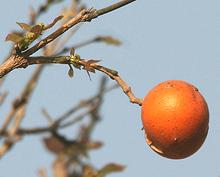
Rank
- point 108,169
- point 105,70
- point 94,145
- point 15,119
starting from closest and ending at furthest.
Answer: point 105,70 → point 108,169 → point 15,119 → point 94,145

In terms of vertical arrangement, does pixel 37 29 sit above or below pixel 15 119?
above

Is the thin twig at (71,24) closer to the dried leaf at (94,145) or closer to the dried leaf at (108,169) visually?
the dried leaf at (108,169)

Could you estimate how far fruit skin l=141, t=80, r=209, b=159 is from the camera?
7.86 feet

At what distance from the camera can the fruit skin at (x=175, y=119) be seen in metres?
2.39

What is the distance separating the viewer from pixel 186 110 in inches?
94.6

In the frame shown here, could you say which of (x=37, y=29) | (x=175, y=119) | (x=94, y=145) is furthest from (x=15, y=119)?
(x=175, y=119)

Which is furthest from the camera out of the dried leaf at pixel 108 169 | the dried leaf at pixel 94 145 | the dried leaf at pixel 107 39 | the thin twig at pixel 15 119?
the dried leaf at pixel 94 145

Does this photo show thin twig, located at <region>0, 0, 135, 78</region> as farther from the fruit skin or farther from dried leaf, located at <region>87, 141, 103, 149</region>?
dried leaf, located at <region>87, 141, 103, 149</region>

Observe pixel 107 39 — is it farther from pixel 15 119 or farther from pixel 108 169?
pixel 108 169

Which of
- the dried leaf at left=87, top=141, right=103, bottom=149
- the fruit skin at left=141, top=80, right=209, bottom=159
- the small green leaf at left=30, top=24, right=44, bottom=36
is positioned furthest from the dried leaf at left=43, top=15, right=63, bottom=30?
the dried leaf at left=87, top=141, right=103, bottom=149

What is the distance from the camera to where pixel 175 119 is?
7.84 feet

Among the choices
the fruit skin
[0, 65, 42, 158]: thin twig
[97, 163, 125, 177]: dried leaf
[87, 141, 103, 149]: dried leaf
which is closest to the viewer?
the fruit skin

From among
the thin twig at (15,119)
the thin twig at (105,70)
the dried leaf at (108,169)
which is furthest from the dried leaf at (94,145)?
the thin twig at (105,70)

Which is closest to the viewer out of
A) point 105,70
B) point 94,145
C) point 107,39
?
point 105,70
